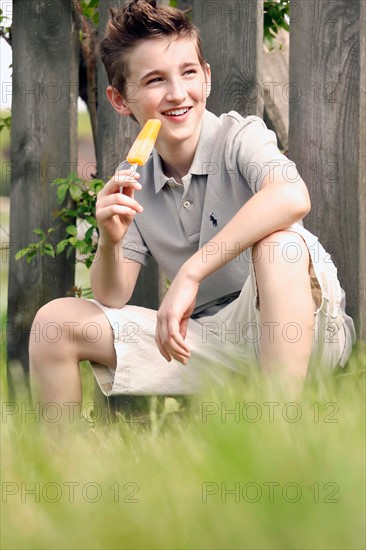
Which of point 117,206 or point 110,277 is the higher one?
point 117,206

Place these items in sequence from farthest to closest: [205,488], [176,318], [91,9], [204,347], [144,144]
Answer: [91,9]
[204,347]
[144,144]
[176,318]
[205,488]

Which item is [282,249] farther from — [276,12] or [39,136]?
[276,12]

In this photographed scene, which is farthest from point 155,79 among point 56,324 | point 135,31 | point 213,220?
point 56,324

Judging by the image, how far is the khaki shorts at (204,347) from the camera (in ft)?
8.28

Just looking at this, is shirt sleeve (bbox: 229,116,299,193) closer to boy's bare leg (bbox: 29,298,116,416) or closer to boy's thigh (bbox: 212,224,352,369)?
boy's thigh (bbox: 212,224,352,369)

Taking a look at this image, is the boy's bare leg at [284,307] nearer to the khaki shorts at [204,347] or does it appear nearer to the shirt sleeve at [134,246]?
the khaki shorts at [204,347]

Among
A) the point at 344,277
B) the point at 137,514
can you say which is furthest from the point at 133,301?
the point at 137,514

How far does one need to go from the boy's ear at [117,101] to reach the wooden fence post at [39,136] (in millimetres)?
438

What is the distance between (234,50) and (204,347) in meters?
0.93

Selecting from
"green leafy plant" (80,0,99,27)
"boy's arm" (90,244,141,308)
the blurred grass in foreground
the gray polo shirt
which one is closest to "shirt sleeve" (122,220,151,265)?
the gray polo shirt

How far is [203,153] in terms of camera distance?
8.77 ft

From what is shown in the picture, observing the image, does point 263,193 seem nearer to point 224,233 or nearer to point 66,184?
point 224,233

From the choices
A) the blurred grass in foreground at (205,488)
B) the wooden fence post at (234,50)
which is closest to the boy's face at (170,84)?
the wooden fence post at (234,50)

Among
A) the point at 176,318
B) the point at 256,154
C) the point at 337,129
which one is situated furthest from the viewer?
the point at 337,129
